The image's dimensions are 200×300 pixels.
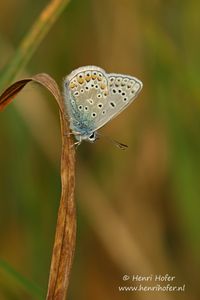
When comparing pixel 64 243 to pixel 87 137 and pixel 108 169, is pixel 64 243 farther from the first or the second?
pixel 108 169

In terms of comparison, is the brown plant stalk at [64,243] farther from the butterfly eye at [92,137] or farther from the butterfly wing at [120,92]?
the butterfly eye at [92,137]

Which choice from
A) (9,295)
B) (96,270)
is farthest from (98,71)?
(96,270)

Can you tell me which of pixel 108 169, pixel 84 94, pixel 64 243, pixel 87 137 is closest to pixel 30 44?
pixel 84 94

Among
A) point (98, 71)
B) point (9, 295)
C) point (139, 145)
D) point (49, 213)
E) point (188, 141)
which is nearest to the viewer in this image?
point (98, 71)

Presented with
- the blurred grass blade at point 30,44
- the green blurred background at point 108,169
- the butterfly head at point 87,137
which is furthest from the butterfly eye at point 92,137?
the green blurred background at point 108,169

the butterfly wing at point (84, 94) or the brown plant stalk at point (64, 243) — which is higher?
the butterfly wing at point (84, 94)

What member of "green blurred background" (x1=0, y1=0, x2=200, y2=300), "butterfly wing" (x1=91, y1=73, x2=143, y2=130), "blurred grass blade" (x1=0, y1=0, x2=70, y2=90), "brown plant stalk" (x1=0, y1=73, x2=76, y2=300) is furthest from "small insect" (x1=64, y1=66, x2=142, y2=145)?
"green blurred background" (x1=0, y1=0, x2=200, y2=300)

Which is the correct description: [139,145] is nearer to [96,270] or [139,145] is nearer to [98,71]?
[96,270]
